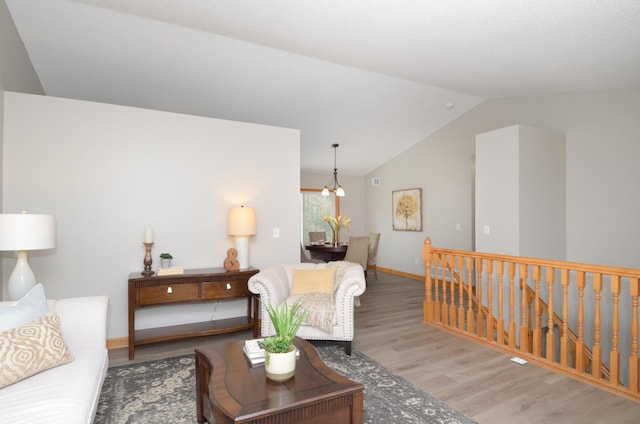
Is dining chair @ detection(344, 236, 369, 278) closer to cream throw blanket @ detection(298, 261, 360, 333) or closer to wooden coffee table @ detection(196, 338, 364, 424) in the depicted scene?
cream throw blanket @ detection(298, 261, 360, 333)

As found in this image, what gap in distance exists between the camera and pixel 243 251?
3852 mm

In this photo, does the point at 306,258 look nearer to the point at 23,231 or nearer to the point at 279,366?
the point at 23,231

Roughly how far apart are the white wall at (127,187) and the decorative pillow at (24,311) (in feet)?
4.45

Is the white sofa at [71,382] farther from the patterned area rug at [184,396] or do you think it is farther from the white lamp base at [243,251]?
the white lamp base at [243,251]

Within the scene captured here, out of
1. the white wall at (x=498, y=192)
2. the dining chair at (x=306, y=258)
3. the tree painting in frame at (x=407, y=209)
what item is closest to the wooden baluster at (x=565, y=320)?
the white wall at (x=498, y=192)

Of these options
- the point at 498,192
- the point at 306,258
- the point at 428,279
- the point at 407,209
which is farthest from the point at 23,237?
the point at 407,209

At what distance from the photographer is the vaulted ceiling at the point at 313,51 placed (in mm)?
2615

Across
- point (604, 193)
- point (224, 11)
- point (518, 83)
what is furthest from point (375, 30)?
point (604, 193)

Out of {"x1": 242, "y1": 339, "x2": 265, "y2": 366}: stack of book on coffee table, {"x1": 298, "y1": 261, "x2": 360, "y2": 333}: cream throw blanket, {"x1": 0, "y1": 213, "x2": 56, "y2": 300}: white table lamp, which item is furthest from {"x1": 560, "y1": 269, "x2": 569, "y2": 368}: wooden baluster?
{"x1": 0, "y1": 213, "x2": 56, "y2": 300}: white table lamp

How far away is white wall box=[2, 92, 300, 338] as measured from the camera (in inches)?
127

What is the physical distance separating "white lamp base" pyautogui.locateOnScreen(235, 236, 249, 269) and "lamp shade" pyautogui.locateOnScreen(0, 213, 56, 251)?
1727 mm

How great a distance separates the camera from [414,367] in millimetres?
2979

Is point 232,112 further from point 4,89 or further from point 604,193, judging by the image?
point 604,193

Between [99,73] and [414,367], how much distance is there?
430 centimetres
